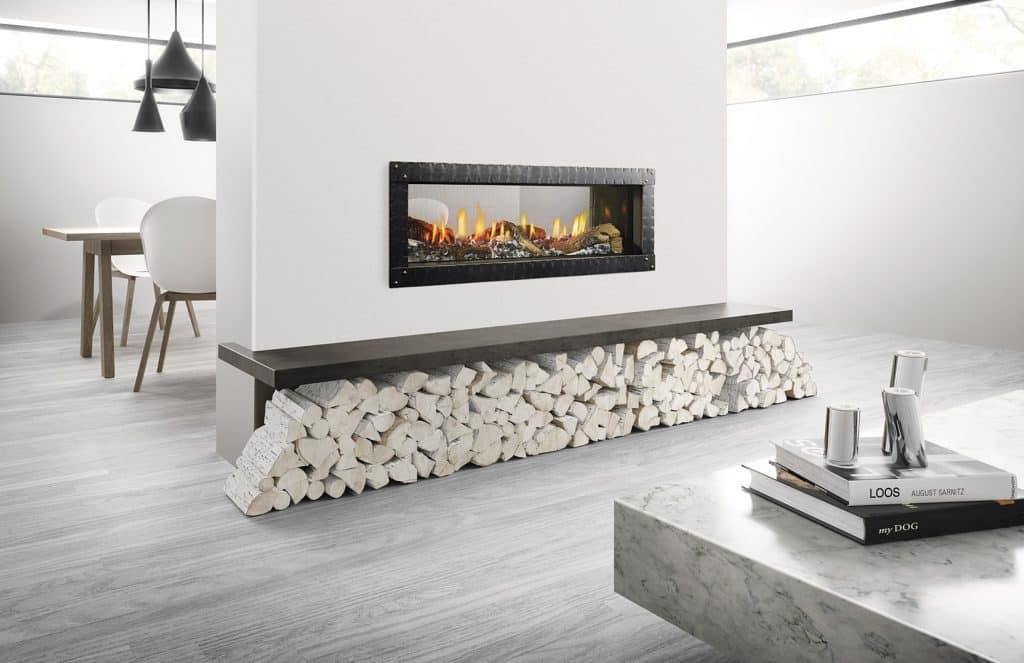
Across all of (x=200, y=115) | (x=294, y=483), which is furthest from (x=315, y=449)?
(x=200, y=115)

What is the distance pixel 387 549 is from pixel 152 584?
1.80 feet

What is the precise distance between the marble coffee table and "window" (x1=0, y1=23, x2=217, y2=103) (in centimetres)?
528

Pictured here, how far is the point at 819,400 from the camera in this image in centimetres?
391

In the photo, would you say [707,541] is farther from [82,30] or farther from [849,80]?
[82,30]

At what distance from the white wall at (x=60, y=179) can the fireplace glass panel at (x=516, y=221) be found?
361 centimetres

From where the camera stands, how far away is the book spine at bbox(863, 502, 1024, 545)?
135cm

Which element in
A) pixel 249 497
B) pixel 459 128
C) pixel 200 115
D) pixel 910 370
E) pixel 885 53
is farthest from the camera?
pixel 885 53

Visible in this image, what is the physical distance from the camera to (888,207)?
5.69 meters

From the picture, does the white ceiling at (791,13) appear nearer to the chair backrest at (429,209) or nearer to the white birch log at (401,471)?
the chair backrest at (429,209)

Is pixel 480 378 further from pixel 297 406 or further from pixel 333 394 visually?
pixel 297 406

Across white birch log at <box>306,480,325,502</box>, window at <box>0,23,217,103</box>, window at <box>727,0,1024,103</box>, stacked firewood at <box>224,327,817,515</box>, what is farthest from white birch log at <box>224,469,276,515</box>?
window at <box>727,0,1024,103</box>

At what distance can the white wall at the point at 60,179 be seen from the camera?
19.7 feet

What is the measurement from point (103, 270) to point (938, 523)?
4.04m

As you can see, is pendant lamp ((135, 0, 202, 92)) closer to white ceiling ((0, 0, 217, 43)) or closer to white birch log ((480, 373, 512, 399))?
white ceiling ((0, 0, 217, 43))
